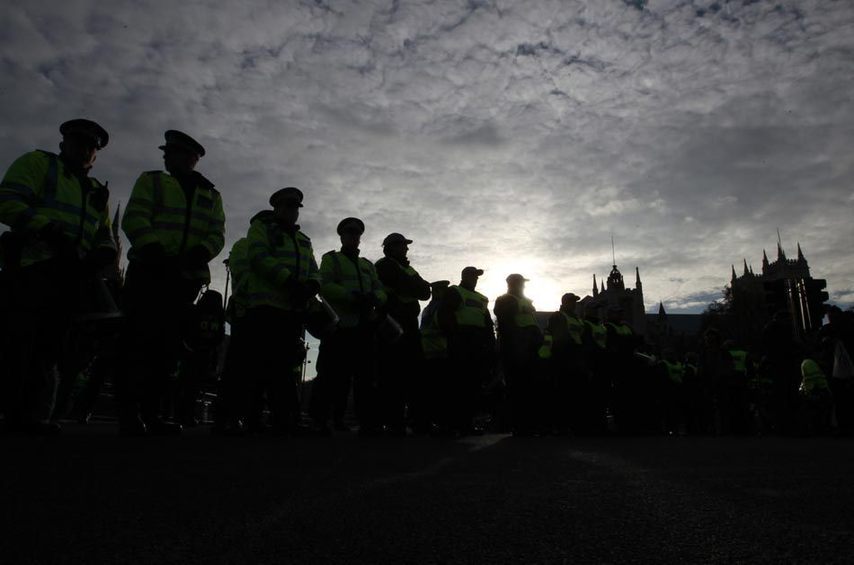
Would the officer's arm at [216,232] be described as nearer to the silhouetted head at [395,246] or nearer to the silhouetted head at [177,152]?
the silhouetted head at [177,152]

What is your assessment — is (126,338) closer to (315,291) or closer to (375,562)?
(315,291)

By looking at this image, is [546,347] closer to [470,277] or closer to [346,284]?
[470,277]

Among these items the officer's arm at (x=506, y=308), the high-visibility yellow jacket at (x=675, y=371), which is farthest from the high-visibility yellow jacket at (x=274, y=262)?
the high-visibility yellow jacket at (x=675, y=371)

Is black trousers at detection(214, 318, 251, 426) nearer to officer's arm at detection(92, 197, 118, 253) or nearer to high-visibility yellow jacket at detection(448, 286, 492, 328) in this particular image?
officer's arm at detection(92, 197, 118, 253)

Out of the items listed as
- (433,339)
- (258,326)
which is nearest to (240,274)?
(258,326)

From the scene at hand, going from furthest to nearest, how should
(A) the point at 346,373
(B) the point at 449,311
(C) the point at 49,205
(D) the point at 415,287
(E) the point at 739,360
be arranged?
(E) the point at 739,360, (D) the point at 415,287, (B) the point at 449,311, (A) the point at 346,373, (C) the point at 49,205

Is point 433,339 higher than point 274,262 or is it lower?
lower

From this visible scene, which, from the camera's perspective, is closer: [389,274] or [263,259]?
[263,259]

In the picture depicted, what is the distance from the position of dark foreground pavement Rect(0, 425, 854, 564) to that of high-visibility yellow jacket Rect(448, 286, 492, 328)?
3.74 m

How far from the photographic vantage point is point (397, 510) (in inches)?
74.7

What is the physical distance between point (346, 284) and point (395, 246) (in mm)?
1215

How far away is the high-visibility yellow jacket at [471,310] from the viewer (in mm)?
7027

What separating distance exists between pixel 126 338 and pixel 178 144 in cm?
152

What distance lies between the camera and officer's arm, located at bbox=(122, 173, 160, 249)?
4.30 metres
